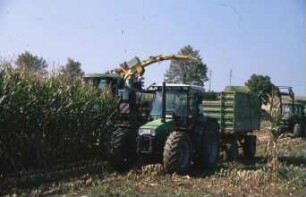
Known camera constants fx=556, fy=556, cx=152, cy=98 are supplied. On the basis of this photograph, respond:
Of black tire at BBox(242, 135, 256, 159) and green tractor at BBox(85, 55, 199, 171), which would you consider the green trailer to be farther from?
green tractor at BBox(85, 55, 199, 171)

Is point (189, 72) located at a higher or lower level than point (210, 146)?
higher

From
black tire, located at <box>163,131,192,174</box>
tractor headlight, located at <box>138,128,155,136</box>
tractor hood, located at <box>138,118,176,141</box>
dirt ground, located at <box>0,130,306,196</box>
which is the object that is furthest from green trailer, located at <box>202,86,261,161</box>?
tractor headlight, located at <box>138,128,155,136</box>

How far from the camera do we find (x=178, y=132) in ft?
42.6

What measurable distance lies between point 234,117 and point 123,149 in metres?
4.45

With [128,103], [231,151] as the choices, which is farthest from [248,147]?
[128,103]

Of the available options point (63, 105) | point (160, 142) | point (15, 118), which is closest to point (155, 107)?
point (160, 142)

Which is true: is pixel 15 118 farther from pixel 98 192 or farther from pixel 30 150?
pixel 98 192

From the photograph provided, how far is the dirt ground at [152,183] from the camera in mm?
10438

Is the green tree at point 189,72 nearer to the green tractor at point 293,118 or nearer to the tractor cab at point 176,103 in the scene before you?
the green tractor at point 293,118

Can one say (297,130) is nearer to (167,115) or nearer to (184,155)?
(167,115)

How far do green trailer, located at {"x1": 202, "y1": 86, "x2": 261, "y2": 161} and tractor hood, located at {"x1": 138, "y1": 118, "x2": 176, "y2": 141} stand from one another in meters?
2.91

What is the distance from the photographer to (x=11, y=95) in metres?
12.6

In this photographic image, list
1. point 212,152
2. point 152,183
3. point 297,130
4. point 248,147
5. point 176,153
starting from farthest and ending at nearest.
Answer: point 297,130, point 248,147, point 212,152, point 176,153, point 152,183

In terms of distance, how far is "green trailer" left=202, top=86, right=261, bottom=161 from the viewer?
16594 millimetres
